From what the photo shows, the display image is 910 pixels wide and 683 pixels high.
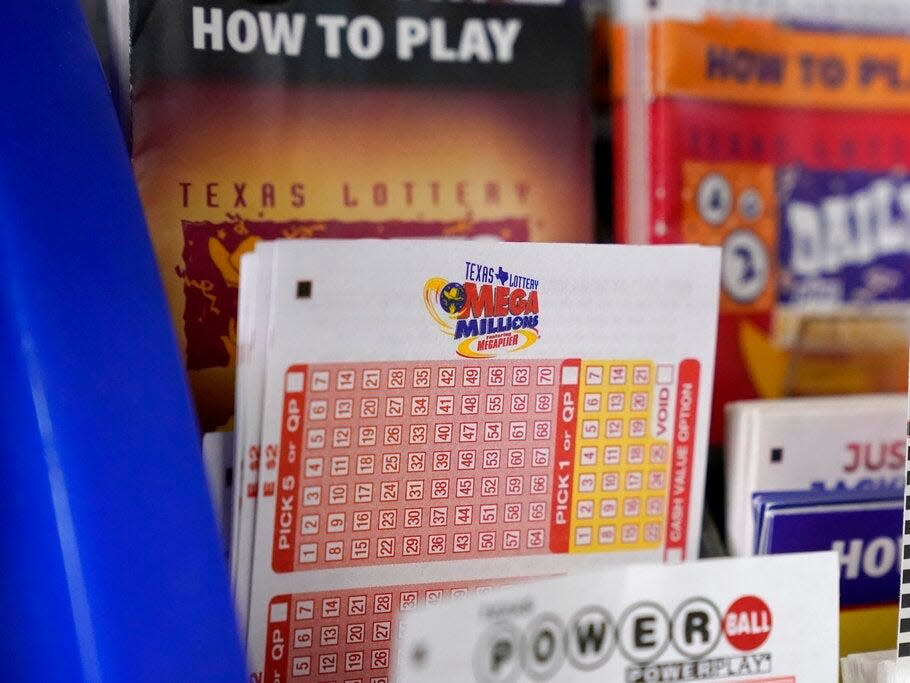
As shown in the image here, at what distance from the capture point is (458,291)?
21.8 inches

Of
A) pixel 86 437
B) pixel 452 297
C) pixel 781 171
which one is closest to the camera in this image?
pixel 86 437

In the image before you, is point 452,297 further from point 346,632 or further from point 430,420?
point 346,632

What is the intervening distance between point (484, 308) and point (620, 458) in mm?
130

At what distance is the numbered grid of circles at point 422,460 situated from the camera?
55cm

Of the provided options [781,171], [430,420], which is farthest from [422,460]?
[781,171]

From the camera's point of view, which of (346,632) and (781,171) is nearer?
(346,632)

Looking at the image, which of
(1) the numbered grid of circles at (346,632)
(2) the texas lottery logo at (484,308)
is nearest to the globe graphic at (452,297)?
(2) the texas lottery logo at (484,308)

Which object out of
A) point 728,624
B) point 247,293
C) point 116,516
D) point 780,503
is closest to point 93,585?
point 116,516

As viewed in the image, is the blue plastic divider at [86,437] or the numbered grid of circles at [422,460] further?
the numbered grid of circles at [422,460]

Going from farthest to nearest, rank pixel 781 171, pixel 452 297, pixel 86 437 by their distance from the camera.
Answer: pixel 781 171
pixel 452 297
pixel 86 437

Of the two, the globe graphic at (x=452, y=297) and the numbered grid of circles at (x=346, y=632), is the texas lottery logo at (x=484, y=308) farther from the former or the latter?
the numbered grid of circles at (x=346, y=632)

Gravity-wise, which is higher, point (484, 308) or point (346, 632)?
point (484, 308)

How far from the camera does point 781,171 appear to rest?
784 millimetres

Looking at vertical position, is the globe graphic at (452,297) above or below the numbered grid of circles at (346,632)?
above
